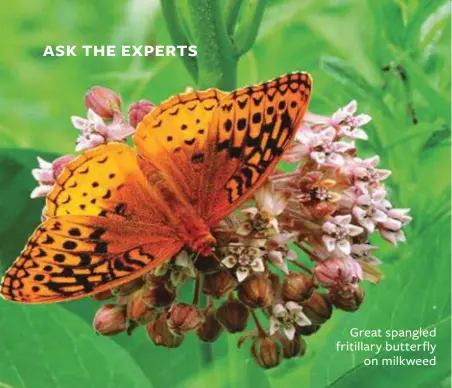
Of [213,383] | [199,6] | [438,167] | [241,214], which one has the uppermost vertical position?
[199,6]

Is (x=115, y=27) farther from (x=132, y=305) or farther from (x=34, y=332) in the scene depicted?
(x=132, y=305)

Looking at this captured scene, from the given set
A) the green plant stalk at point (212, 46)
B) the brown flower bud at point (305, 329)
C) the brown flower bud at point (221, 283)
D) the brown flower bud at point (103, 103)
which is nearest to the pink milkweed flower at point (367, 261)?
the brown flower bud at point (305, 329)

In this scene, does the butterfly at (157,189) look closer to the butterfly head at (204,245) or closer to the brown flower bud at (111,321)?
the butterfly head at (204,245)

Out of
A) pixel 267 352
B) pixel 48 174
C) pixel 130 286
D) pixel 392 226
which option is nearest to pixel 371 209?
pixel 392 226

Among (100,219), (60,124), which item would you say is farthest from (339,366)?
(60,124)

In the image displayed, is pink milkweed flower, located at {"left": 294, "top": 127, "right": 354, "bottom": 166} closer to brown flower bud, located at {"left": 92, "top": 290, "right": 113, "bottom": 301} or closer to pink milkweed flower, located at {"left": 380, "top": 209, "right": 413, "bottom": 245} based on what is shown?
pink milkweed flower, located at {"left": 380, "top": 209, "right": 413, "bottom": 245}

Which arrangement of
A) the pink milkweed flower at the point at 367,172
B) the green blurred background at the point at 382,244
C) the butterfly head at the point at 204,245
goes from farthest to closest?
the green blurred background at the point at 382,244 → the pink milkweed flower at the point at 367,172 → the butterfly head at the point at 204,245
